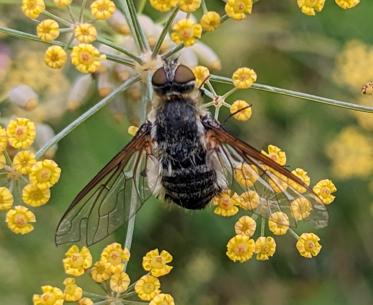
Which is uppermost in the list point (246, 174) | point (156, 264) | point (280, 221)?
point (246, 174)

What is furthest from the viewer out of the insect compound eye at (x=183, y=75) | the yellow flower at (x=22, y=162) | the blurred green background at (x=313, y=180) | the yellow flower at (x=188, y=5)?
the blurred green background at (x=313, y=180)

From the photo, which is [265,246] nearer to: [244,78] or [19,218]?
[244,78]

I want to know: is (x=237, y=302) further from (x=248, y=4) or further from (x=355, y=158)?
(x=248, y=4)

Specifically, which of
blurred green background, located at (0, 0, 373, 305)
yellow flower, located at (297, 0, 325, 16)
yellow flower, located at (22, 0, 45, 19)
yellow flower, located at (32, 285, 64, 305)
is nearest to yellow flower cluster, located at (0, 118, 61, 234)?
yellow flower, located at (32, 285, 64, 305)

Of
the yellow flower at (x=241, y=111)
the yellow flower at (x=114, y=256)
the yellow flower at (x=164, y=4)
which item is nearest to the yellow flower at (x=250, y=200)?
→ the yellow flower at (x=241, y=111)

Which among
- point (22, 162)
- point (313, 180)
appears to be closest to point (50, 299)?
point (22, 162)

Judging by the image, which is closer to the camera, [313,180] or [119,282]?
[119,282]

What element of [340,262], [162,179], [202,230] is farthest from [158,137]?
[340,262]

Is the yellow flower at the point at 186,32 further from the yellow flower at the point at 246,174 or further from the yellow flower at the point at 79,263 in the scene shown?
the yellow flower at the point at 79,263
